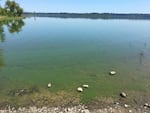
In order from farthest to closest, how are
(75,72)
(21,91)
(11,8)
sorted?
(11,8) → (75,72) → (21,91)

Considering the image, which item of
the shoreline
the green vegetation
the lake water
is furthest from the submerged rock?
the green vegetation

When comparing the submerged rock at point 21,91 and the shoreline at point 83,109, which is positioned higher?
the shoreline at point 83,109

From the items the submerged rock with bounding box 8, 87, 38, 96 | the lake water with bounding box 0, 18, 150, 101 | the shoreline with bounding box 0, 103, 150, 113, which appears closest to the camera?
the shoreline with bounding box 0, 103, 150, 113

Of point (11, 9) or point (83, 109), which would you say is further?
point (11, 9)

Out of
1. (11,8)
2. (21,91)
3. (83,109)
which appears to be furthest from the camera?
(11,8)

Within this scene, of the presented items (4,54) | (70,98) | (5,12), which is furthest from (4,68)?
(5,12)

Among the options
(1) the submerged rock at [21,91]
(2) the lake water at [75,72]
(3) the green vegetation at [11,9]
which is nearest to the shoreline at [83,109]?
(2) the lake water at [75,72]

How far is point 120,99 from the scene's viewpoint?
42.3 feet

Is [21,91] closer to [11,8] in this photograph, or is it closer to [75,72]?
[75,72]

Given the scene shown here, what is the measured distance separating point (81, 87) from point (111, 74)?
3508 millimetres

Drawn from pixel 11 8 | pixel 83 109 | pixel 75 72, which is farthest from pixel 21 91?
pixel 11 8

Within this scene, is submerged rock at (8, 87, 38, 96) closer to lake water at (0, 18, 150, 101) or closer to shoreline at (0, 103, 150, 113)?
lake water at (0, 18, 150, 101)

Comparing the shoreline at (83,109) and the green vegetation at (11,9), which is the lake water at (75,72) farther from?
the green vegetation at (11,9)

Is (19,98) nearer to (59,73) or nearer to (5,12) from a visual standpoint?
(59,73)
